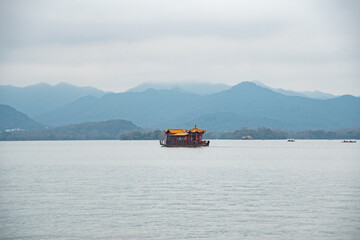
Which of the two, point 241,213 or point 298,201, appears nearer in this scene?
point 241,213

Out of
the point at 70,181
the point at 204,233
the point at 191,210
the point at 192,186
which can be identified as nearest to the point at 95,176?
the point at 70,181

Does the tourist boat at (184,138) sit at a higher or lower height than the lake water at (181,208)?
higher

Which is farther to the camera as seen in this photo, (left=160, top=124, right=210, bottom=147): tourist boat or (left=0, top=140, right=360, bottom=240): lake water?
(left=160, top=124, right=210, bottom=147): tourist boat

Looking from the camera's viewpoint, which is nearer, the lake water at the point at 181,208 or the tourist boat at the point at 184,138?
the lake water at the point at 181,208

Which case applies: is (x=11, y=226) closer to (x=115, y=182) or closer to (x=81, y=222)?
(x=81, y=222)

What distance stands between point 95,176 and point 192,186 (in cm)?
1629

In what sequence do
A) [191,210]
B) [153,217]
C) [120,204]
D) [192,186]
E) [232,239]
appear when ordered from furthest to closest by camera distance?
[192,186] < [120,204] < [191,210] < [153,217] < [232,239]

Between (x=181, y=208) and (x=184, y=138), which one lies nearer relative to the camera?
(x=181, y=208)

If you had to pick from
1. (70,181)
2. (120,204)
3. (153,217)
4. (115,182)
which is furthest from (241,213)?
(70,181)

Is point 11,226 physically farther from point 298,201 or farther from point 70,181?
point 70,181

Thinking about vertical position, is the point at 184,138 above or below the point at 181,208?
above

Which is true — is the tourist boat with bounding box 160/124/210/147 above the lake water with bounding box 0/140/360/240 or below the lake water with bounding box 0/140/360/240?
above

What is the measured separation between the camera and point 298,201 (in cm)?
3816

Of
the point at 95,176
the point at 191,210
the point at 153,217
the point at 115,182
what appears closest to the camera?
the point at 153,217
